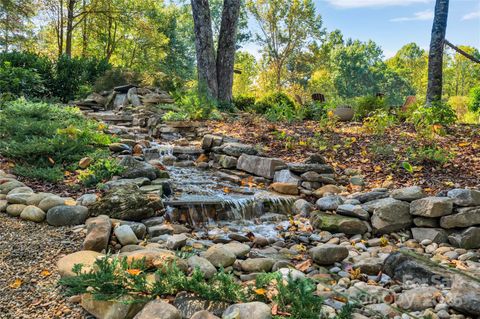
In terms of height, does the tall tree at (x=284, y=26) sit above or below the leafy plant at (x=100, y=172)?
above

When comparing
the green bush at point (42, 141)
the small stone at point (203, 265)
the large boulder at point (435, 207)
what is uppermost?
the green bush at point (42, 141)

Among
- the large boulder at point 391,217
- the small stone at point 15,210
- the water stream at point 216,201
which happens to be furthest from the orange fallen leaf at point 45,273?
the large boulder at point 391,217

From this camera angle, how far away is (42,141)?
4.66 metres

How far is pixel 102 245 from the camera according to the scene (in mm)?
2596

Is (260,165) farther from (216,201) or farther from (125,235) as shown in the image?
(125,235)

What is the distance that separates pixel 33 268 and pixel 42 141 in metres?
2.72

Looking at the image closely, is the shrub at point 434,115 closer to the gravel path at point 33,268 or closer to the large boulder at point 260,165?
the large boulder at point 260,165

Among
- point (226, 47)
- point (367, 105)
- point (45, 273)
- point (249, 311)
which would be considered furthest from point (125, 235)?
point (226, 47)

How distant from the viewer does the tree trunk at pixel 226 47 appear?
9727 millimetres

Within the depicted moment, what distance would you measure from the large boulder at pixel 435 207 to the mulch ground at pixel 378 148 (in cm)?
45

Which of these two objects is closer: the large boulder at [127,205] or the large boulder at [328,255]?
the large boulder at [328,255]

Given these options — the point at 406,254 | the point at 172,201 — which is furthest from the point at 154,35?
the point at 406,254

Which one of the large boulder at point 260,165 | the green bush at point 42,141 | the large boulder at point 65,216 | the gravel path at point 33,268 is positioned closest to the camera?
the gravel path at point 33,268

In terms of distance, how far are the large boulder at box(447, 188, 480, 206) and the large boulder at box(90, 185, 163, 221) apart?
263cm
